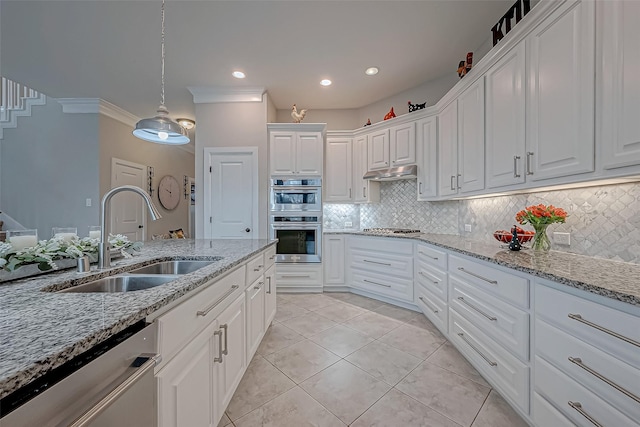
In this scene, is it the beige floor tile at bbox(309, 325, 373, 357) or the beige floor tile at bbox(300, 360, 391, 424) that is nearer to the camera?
the beige floor tile at bbox(300, 360, 391, 424)

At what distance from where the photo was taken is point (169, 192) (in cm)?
593

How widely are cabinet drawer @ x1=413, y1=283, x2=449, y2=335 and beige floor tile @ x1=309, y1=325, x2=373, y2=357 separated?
672mm

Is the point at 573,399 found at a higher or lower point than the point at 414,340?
higher

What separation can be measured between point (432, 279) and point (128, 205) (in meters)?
5.34

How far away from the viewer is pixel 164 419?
0.82m

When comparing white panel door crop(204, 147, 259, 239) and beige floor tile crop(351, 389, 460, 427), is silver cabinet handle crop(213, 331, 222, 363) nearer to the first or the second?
beige floor tile crop(351, 389, 460, 427)

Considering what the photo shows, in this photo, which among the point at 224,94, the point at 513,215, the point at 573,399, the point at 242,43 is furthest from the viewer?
the point at 224,94

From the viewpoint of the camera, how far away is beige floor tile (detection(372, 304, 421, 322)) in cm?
278

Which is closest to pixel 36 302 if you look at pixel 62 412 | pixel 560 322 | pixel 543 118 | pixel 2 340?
pixel 2 340

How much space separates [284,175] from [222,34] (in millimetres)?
1754

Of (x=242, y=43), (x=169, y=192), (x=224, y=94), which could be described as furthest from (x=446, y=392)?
(x=169, y=192)

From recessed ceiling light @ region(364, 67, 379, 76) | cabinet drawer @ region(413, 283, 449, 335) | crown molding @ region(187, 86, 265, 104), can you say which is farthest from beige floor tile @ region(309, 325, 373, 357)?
crown molding @ region(187, 86, 265, 104)

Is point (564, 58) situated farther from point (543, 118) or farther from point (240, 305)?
point (240, 305)

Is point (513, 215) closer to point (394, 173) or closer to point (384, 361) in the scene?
point (394, 173)
